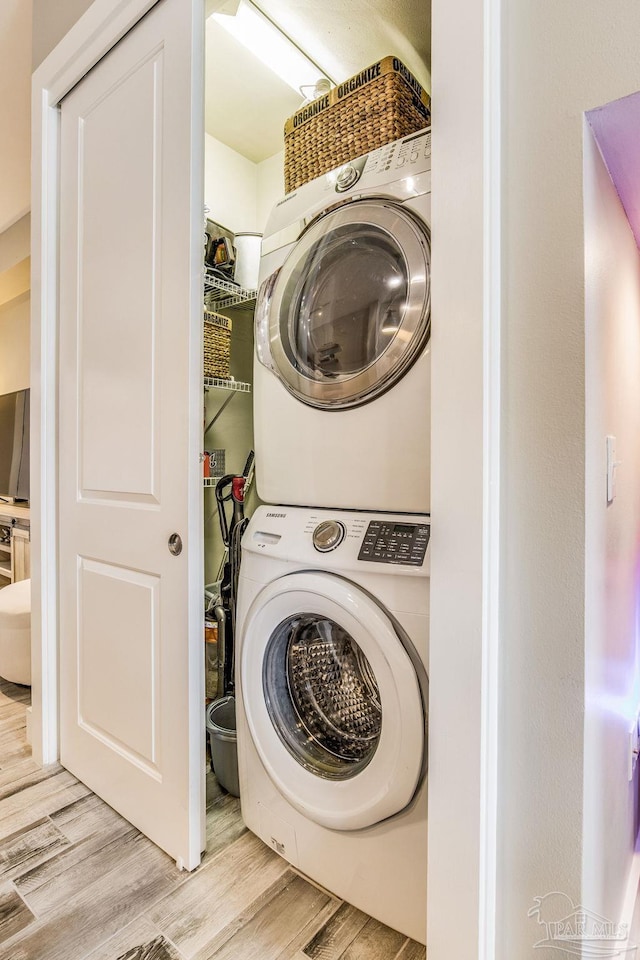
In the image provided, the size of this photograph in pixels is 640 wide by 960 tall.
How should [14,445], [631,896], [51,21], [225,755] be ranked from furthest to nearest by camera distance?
[14,445] → [51,21] → [225,755] → [631,896]

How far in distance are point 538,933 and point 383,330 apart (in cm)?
119

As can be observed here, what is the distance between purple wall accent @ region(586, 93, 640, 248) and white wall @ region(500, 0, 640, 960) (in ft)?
0.07

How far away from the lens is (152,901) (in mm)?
1241

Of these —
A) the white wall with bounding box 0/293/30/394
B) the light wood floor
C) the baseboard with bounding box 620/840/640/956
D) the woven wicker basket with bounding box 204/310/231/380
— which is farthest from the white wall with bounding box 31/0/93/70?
the baseboard with bounding box 620/840/640/956

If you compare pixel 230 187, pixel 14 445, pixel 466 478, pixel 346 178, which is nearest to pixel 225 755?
pixel 466 478

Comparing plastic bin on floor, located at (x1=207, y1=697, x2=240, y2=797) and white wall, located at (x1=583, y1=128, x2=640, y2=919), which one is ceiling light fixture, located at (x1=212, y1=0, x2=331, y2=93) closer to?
white wall, located at (x1=583, y1=128, x2=640, y2=919)

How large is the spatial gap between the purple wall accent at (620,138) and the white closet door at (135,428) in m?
0.94

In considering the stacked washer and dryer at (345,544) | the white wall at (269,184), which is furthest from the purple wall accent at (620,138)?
the white wall at (269,184)

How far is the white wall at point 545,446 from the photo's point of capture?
78 centimetres

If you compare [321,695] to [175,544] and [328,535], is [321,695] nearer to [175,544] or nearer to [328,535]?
[328,535]

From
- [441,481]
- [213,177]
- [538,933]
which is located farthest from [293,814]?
[213,177]

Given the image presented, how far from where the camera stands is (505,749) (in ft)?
2.77

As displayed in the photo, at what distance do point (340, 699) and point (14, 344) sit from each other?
4.71 meters

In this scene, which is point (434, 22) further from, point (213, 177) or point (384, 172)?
point (213, 177)
